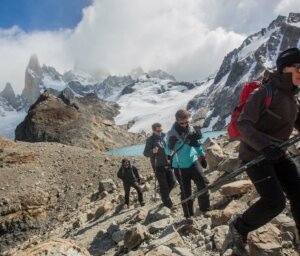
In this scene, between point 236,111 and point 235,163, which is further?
point 235,163

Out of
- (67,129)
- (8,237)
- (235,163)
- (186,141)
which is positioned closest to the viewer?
(186,141)

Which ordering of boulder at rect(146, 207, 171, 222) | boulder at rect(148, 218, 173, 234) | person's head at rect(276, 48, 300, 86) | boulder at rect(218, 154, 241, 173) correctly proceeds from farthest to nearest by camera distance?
1. boulder at rect(218, 154, 241, 173)
2. boulder at rect(146, 207, 171, 222)
3. boulder at rect(148, 218, 173, 234)
4. person's head at rect(276, 48, 300, 86)

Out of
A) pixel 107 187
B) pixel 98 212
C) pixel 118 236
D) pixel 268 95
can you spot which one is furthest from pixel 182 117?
pixel 107 187

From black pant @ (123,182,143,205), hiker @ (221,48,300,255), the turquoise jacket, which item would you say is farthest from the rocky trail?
the turquoise jacket

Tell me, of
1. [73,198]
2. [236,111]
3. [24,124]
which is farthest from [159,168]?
[24,124]

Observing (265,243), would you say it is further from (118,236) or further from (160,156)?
(160,156)

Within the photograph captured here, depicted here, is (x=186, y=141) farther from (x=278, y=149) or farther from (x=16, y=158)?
(x=16, y=158)

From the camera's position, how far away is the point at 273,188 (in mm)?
4414

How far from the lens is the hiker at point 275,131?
439 centimetres

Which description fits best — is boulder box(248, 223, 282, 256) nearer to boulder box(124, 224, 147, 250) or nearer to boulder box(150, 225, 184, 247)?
boulder box(150, 225, 184, 247)

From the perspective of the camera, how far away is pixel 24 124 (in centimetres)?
10862

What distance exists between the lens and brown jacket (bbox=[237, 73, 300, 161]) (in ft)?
14.4

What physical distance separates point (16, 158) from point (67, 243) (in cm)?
2846

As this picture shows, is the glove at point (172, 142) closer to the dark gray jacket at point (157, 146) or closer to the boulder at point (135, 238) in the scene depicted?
the boulder at point (135, 238)
